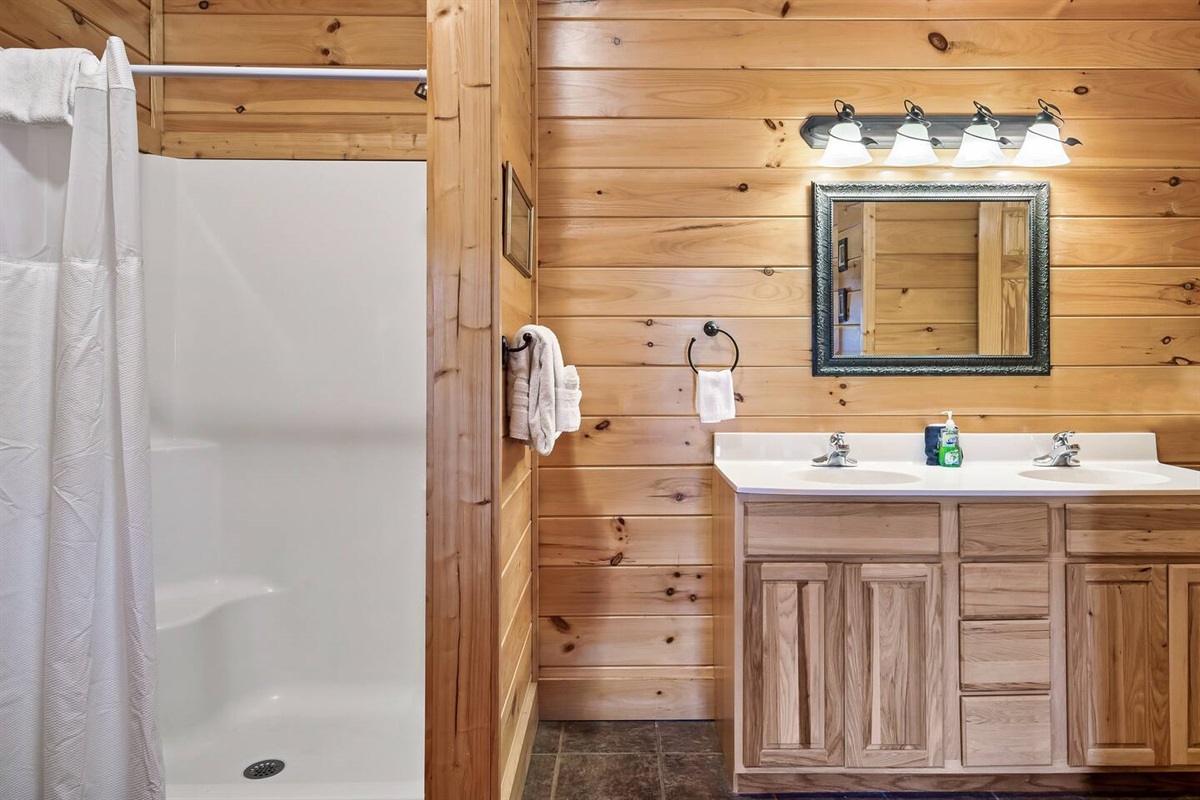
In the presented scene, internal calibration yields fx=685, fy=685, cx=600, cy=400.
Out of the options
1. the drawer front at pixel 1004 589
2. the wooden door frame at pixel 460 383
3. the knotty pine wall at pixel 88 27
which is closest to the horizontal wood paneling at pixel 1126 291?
the drawer front at pixel 1004 589

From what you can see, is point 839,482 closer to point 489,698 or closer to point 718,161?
point 718,161

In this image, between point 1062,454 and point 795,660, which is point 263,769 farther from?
point 1062,454

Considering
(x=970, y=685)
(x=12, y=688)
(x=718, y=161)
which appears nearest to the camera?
(x=12, y=688)

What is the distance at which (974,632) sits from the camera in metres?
1.72

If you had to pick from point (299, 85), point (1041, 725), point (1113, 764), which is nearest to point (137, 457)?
point (299, 85)

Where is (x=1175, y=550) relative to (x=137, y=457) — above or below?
below

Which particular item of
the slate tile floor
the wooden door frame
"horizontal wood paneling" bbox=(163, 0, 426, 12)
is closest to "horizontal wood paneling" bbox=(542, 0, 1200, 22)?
"horizontal wood paneling" bbox=(163, 0, 426, 12)

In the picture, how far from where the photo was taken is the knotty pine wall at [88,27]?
5.19 ft

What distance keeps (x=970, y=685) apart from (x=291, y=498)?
1.92 meters

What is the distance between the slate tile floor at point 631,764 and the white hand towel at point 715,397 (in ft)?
3.22

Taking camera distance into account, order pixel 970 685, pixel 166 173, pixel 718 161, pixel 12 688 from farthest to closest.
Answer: pixel 718 161
pixel 166 173
pixel 970 685
pixel 12 688

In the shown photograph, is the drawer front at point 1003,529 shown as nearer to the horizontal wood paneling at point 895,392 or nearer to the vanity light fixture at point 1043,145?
the horizontal wood paneling at point 895,392

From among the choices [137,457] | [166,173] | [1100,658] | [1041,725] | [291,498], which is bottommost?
[1041,725]

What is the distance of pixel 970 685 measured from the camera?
1.73 metres
